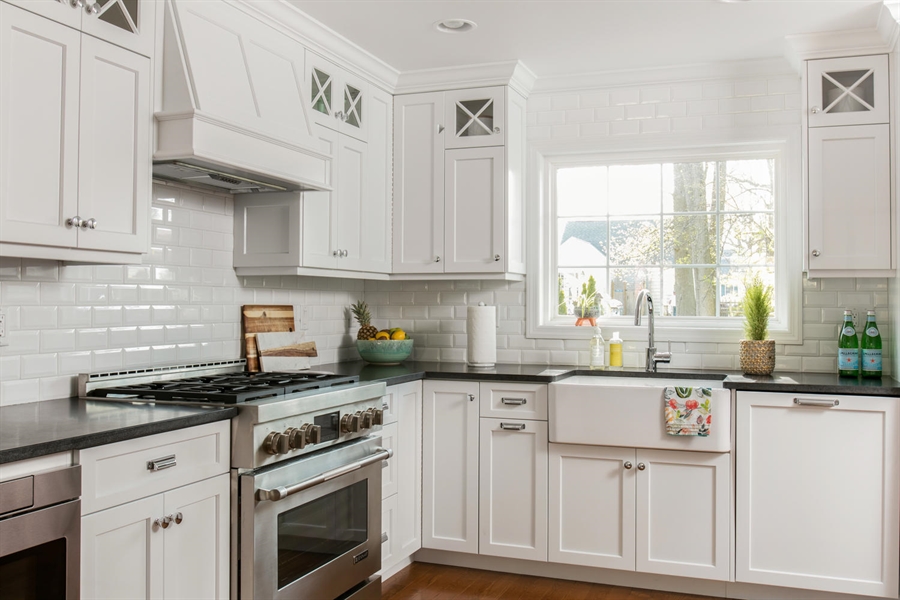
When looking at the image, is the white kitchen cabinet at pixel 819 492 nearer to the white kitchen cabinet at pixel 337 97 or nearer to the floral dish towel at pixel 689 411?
the floral dish towel at pixel 689 411

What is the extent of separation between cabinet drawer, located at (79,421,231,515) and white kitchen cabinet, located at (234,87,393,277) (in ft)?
3.64

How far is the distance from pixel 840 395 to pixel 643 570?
43.2 inches

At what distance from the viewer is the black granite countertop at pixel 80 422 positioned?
1.76m

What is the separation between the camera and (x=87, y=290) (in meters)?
2.61

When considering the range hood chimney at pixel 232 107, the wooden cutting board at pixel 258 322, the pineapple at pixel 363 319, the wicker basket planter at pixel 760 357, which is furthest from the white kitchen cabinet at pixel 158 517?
the wicker basket planter at pixel 760 357

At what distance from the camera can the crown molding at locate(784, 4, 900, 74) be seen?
11.0ft

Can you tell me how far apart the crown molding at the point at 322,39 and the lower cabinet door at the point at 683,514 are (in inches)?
87.2

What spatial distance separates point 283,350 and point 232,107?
1224 millimetres

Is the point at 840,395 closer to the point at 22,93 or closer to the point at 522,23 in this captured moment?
the point at 522,23

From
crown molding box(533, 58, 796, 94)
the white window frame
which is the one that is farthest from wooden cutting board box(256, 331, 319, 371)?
crown molding box(533, 58, 796, 94)

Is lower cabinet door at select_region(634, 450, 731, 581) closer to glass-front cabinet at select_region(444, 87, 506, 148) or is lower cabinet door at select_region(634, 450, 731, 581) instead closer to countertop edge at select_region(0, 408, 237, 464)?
glass-front cabinet at select_region(444, 87, 506, 148)

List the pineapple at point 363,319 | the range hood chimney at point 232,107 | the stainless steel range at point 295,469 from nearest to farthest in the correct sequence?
the stainless steel range at point 295,469, the range hood chimney at point 232,107, the pineapple at point 363,319

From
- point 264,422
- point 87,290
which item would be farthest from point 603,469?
point 87,290

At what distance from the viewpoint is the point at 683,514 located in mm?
3266
